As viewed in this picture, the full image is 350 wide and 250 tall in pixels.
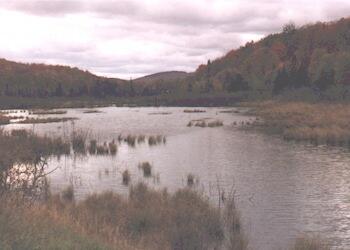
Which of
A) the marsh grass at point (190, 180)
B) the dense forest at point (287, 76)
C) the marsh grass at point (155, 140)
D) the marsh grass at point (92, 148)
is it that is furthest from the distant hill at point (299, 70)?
the marsh grass at point (190, 180)

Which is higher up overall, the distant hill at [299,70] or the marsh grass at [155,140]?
the distant hill at [299,70]

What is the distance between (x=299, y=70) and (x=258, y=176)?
292 feet

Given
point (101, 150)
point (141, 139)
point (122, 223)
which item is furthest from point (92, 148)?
point (122, 223)

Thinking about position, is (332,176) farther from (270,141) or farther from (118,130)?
(118,130)

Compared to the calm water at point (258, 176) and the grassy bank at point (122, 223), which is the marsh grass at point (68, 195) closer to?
the grassy bank at point (122, 223)

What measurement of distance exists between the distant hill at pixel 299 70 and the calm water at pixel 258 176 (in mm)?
48443

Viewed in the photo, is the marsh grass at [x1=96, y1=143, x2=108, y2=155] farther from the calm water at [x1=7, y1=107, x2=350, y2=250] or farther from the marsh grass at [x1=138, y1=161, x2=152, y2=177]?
the marsh grass at [x1=138, y1=161, x2=152, y2=177]

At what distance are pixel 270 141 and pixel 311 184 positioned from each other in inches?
692

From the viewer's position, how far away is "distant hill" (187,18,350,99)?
98562 mm

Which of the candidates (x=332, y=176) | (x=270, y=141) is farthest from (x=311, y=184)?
(x=270, y=141)

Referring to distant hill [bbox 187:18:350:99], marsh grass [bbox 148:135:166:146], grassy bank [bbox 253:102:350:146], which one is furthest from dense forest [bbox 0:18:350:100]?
marsh grass [bbox 148:135:166:146]

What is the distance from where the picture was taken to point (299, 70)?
110062 millimetres

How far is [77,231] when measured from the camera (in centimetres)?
1099

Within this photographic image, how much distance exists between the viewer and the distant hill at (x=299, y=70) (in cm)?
9856
